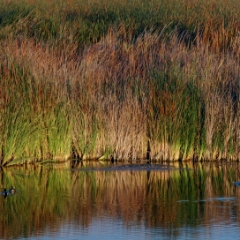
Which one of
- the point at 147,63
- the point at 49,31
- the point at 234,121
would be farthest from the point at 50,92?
the point at 49,31

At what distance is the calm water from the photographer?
691cm

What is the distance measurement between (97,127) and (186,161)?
4.63 ft

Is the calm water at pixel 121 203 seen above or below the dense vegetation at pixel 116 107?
below

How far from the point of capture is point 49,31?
19219mm

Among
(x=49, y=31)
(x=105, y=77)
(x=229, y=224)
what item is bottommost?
(x=229, y=224)

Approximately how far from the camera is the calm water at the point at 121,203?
6.91m

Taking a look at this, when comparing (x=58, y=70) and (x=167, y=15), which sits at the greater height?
(x=167, y=15)

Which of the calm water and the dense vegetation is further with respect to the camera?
the dense vegetation

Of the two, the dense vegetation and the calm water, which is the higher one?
the dense vegetation

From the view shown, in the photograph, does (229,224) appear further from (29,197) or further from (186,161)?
(186,161)

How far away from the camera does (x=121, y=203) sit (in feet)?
27.2

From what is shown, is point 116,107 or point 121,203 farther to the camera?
point 116,107

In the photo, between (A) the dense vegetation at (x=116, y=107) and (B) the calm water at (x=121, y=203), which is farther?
(A) the dense vegetation at (x=116, y=107)

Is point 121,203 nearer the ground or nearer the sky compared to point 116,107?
nearer the ground
